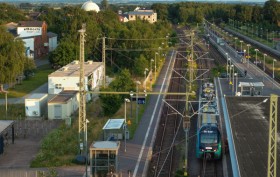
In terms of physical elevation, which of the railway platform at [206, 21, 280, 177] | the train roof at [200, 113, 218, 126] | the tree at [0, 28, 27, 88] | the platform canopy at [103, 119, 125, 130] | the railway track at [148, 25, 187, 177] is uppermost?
the tree at [0, 28, 27, 88]

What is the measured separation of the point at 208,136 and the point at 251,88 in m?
9.90

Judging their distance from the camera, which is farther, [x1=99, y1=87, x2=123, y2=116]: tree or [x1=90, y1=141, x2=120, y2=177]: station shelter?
[x1=99, y1=87, x2=123, y2=116]: tree

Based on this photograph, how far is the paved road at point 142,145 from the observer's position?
49.6ft

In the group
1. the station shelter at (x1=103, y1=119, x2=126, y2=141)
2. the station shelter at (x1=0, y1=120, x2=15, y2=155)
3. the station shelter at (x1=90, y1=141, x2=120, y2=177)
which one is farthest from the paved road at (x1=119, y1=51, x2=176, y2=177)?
the station shelter at (x1=0, y1=120, x2=15, y2=155)

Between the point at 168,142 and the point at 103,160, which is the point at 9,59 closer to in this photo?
the point at 168,142

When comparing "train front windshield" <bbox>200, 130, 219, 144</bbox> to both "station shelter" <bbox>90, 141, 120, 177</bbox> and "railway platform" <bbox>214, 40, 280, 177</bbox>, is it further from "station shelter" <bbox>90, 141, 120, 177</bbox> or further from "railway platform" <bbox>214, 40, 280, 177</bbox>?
"station shelter" <bbox>90, 141, 120, 177</bbox>

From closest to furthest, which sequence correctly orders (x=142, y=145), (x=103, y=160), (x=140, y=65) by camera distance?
1. (x=103, y=160)
2. (x=142, y=145)
3. (x=140, y=65)

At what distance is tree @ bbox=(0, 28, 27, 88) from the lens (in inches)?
1104

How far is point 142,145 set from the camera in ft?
57.8

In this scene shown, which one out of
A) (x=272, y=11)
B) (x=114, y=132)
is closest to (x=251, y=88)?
(x=114, y=132)

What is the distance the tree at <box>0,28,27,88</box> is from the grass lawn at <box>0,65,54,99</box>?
88 cm

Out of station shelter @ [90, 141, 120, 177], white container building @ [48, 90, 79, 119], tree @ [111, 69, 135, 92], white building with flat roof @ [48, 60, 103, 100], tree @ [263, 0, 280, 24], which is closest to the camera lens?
Answer: station shelter @ [90, 141, 120, 177]

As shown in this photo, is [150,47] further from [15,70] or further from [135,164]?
[135,164]

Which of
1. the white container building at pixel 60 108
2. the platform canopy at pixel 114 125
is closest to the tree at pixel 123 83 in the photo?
the white container building at pixel 60 108
